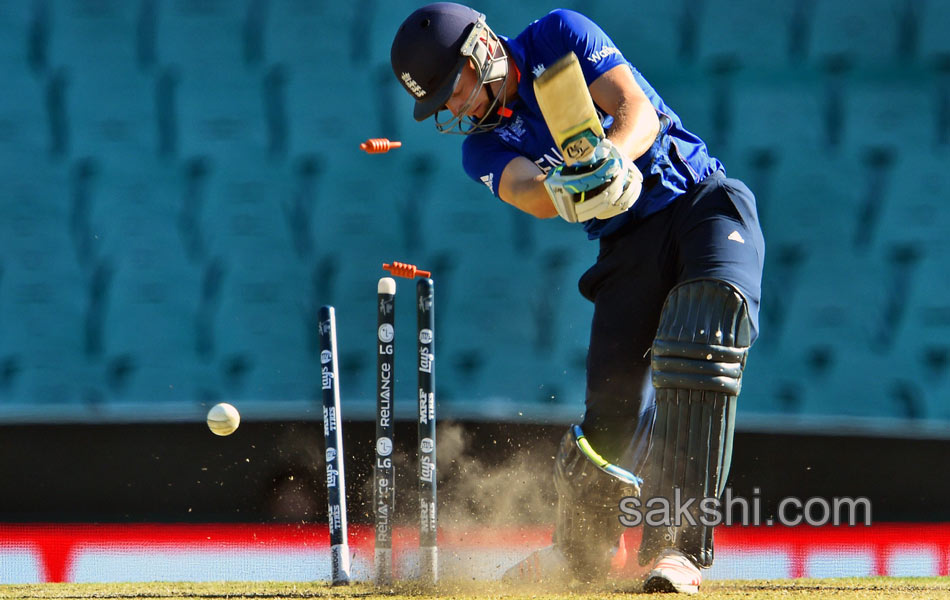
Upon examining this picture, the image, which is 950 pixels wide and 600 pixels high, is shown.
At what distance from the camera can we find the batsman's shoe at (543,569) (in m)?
2.89

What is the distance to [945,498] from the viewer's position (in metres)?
4.42

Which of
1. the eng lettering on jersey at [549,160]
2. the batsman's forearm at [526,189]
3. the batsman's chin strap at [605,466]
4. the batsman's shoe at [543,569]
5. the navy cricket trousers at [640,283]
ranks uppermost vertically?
the eng lettering on jersey at [549,160]

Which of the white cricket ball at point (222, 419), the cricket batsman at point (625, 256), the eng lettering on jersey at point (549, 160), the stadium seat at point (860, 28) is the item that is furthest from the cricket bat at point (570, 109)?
the stadium seat at point (860, 28)

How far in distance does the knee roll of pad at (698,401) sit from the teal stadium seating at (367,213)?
2.04m

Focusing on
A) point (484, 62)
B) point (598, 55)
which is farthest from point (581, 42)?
point (484, 62)

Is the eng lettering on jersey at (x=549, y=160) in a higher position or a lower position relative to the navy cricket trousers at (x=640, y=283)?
higher

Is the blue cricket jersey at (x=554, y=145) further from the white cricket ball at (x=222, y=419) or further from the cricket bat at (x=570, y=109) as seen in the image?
the white cricket ball at (x=222, y=419)

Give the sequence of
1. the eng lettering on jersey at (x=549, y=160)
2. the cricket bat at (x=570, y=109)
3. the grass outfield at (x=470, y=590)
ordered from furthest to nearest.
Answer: the eng lettering on jersey at (x=549, y=160) < the grass outfield at (x=470, y=590) < the cricket bat at (x=570, y=109)

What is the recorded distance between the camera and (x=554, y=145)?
278 centimetres

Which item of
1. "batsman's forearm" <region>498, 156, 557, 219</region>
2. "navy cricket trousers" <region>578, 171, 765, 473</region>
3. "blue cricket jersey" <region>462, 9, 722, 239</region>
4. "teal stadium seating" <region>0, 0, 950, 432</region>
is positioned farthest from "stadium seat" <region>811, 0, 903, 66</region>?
"batsman's forearm" <region>498, 156, 557, 219</region>

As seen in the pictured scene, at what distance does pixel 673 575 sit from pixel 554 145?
117 centimetres

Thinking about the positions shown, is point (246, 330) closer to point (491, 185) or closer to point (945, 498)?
point (491, 185)

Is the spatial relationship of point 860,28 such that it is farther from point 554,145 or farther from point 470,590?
point 470,590

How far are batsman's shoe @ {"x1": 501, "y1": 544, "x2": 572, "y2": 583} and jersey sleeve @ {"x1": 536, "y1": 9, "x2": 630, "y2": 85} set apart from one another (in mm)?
1338
